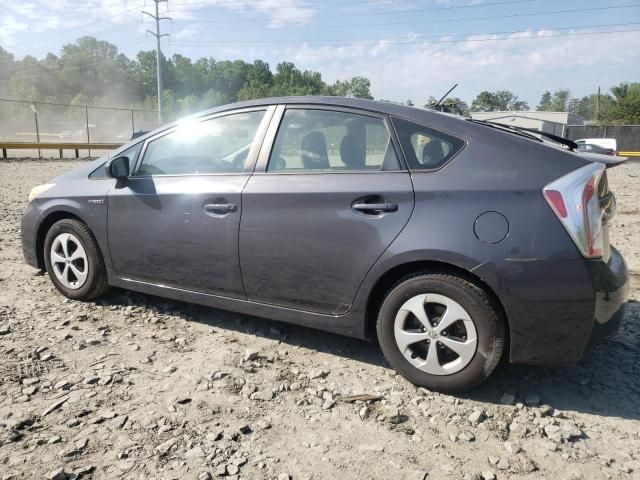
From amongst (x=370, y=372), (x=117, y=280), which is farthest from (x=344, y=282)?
(x=117, y=280)

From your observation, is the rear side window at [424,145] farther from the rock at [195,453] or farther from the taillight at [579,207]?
the rock at [195,453]

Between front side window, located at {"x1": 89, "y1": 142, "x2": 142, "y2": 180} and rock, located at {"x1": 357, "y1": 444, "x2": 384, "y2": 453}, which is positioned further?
front side window, located at {"x1": 89, "y1": 142, "x2": 142, "y2": 180}

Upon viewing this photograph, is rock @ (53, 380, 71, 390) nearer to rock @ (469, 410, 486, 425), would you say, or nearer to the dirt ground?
the dirt ground

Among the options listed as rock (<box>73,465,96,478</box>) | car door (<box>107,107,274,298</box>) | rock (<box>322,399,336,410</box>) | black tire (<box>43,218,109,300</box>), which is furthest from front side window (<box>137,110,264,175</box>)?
rock (<box>73,465,96,478</box>)

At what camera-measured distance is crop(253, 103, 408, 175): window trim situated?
3.01 metres

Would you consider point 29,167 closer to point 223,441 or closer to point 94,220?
point 94,220

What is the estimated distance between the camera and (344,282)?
3043 mm

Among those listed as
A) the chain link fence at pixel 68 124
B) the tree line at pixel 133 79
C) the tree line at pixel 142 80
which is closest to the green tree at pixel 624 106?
the tree line at pixel 142 80

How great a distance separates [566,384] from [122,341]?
2911mm

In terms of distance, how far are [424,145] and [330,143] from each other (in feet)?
2.00

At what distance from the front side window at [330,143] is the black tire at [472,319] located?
70 centimetres

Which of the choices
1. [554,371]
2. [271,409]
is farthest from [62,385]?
[554,371]

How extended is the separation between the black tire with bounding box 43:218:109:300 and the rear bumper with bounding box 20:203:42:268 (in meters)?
0.16

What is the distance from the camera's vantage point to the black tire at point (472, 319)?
8.83 feet
